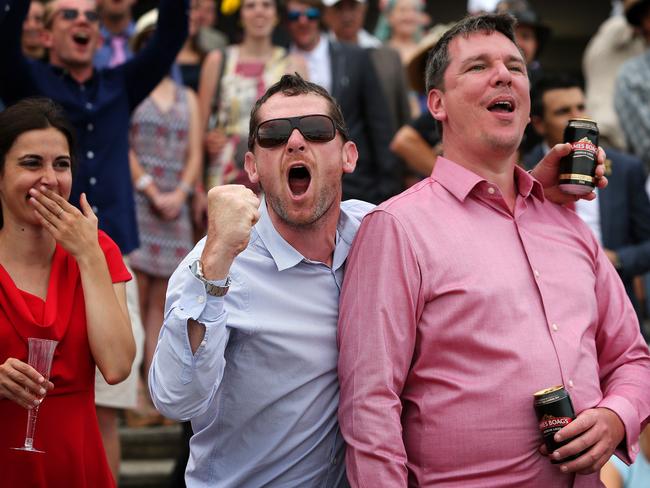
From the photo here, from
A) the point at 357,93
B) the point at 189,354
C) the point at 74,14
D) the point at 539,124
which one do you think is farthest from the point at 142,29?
the point at 189,354

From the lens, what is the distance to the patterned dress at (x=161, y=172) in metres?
7.60

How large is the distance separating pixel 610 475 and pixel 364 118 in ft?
11.9

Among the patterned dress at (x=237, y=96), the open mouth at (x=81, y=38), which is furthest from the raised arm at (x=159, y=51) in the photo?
the patterned dress at (x=237, y=96)

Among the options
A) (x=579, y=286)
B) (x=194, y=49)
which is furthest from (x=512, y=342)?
(x=194, y=49)

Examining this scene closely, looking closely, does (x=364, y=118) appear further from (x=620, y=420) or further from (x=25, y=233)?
(x=620, y=420)

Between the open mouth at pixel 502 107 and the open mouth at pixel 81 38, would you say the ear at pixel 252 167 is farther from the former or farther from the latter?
the open mouth at pixel 81 38

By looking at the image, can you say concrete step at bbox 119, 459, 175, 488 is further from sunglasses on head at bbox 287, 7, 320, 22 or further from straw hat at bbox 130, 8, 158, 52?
sunglasses on head at bbox 287, 7, 320, 22

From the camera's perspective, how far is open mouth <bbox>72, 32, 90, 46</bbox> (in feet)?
20.5

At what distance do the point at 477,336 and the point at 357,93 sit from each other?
4.66 meters

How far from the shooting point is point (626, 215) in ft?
20.5

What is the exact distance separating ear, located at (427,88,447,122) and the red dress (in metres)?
1.50

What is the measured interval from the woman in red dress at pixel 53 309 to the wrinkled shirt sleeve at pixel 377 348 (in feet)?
3.41

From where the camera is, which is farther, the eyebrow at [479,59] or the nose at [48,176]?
the nose at [48,176]

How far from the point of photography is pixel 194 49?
8.98m
